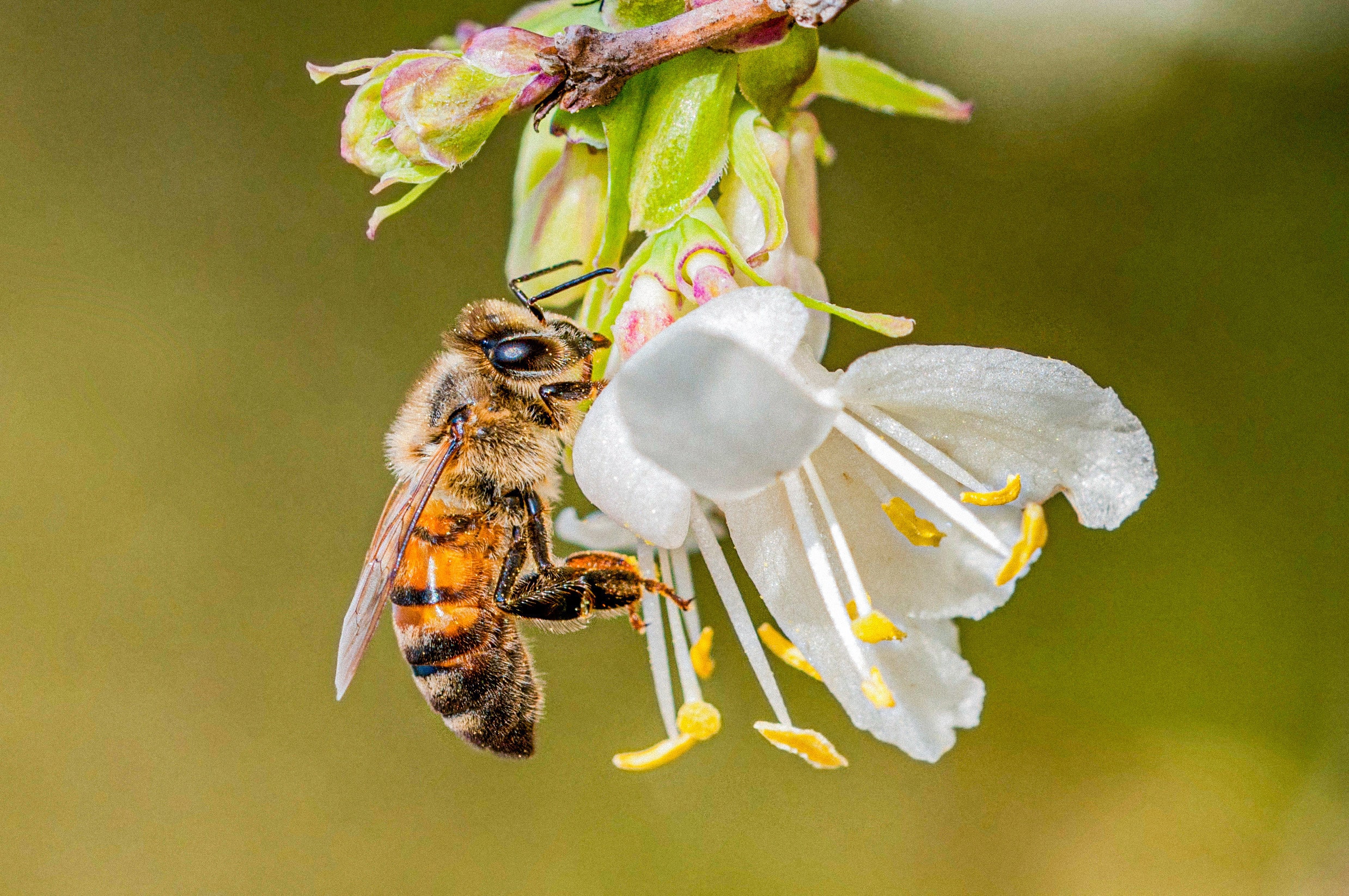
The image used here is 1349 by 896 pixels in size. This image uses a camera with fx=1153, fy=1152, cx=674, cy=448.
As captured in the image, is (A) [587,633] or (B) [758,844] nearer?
(B) [758,844]

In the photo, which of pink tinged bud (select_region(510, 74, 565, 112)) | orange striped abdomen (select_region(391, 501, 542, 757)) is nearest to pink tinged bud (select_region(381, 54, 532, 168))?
pink tinged bud (select_region(510, 74, 565, 112))

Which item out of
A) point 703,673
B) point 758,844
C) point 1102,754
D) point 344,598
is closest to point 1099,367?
point 1102,754

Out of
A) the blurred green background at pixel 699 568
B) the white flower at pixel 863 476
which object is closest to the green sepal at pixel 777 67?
the white flower at pixel 863 476

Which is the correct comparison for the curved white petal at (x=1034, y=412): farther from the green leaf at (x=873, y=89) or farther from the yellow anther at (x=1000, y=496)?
the green leaf at (x=873, y=89)

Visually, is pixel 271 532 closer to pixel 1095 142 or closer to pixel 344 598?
pixel 344 598

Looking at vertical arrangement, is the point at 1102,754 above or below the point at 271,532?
below

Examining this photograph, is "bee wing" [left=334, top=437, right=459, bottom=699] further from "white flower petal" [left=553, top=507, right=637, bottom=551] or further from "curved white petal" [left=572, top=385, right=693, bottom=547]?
"curved white petal" [left=572, top=385, right=693, bottom=547]
